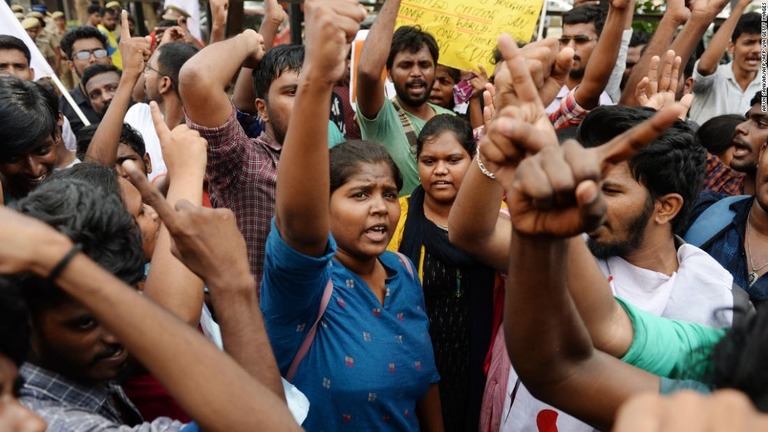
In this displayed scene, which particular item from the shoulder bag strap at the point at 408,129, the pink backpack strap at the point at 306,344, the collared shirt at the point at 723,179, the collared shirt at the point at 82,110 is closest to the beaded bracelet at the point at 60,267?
the pink backpack strap at the point at 306,344

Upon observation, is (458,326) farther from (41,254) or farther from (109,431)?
(41,254)

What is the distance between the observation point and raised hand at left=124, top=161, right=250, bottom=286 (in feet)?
4.47

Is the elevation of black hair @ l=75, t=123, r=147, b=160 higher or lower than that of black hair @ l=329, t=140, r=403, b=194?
lower

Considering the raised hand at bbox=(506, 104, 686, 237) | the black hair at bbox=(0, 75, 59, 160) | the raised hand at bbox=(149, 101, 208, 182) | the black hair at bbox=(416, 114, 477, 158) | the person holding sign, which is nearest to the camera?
the raised hand at bbox=(506, 104, 686, 237)

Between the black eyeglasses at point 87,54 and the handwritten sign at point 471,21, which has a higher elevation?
the handwritten sign at point 471,21

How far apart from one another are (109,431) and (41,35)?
8229mm

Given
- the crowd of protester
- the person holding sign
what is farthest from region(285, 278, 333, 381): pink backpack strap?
the person holding sign

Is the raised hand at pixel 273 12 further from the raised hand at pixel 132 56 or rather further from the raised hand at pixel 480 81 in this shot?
the raised hand at pixel 480 81

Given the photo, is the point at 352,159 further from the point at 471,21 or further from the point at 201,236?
the point at 471,21

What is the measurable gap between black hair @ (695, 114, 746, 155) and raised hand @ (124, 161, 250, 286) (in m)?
3.31

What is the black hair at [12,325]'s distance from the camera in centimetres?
108

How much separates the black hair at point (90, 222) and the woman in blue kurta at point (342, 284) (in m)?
0.35

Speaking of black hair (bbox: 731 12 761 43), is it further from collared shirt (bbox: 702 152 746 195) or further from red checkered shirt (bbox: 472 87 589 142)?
red checkered shirt (bbox: 472 87 589 142)

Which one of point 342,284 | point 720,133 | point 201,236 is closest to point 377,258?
point 342,284
